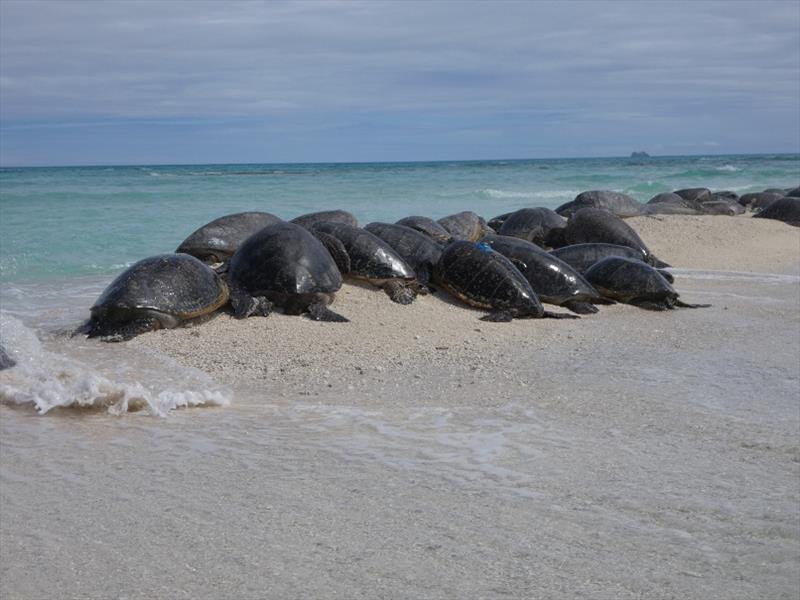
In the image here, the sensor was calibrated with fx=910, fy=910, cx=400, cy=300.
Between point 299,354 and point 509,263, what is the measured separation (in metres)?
3.00

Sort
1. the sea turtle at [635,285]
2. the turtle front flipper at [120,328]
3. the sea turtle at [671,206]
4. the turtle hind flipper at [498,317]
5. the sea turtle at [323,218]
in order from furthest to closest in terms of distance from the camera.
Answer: the sea turtle at [671,206] → the sea turtle at [323,218] → the sea turtle at [635,285] → the turtle hind flipper at [498,317] → the turtle front flipper at [120,328]

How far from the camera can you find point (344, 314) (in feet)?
27.5

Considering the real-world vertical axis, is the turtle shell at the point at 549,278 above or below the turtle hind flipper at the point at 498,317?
above

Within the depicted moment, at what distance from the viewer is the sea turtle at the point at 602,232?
1293 centimetres

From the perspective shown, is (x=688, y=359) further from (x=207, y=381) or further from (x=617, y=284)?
(x=207, y=381)

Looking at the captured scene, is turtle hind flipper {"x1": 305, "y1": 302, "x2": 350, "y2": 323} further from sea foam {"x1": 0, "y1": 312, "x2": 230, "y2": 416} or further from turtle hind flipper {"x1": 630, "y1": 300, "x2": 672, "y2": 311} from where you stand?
turtle hind flipper {"x1": 630, "y1": 300, "x2": 672, "y2": 311}

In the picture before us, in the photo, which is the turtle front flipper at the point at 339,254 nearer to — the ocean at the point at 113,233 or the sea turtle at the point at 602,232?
the ocean at the point at 113,233

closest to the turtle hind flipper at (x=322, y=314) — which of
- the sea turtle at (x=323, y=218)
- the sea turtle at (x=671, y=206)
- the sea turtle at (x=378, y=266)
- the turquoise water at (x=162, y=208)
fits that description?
the sea turtle at (x=378, y=266)

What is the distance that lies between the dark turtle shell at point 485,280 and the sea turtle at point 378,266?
36 centimetres

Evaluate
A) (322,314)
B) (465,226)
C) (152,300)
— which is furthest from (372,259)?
(465,226)

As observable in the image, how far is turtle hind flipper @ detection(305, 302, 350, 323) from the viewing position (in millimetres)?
8039

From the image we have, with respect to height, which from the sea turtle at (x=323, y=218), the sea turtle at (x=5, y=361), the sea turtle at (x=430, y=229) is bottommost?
the sea turtle at (x=5, y=361)

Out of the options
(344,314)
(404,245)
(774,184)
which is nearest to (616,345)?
(344,314)

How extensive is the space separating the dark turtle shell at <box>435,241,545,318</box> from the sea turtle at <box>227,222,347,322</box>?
125 cm
